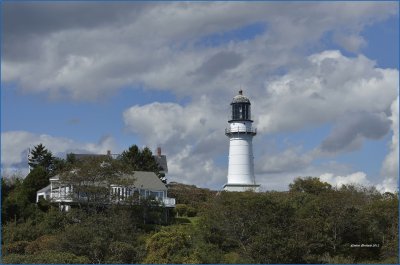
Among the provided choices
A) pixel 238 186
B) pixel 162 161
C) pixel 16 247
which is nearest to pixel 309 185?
pixel 238 186

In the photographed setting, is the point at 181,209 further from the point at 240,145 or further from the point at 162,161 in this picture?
the point at 162,161

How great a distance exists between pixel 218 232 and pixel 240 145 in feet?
72.8

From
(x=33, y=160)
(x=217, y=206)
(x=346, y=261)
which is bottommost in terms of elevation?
(x=346, y=261)

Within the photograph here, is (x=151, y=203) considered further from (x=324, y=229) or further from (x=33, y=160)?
(x=33, y=160)

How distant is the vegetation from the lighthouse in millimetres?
12971

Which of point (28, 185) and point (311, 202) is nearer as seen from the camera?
point (311, 202)

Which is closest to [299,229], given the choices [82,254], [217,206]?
[217,206]

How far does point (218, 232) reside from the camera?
1396 inches

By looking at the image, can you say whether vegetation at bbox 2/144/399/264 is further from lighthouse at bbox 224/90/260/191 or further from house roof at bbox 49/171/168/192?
lighthouse at bbox 224/90/260/191

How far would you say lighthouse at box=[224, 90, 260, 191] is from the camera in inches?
2219

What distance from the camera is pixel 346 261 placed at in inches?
1326

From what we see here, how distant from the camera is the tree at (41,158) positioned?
54.5 metres

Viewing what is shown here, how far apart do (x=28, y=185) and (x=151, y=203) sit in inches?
330

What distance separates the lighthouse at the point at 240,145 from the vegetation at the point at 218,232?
42.6 ft
